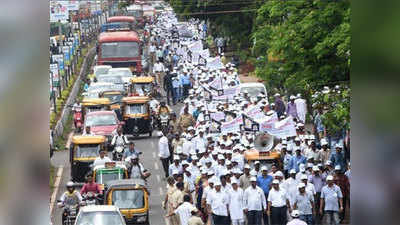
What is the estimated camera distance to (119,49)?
1844 inches

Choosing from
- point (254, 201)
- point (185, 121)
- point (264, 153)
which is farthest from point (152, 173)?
point (254, 201)

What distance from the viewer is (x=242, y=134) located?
21578 millimetres

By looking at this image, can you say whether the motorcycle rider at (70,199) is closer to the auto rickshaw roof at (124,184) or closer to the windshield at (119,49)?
the auto rickshaw roof at (124,184)

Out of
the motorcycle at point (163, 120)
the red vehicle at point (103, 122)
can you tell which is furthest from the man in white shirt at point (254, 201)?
the red vehicle at point (103, 122)

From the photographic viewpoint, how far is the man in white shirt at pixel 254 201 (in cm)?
1694

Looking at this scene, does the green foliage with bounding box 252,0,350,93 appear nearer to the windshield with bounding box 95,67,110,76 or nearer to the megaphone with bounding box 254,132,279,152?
the megaphone with bounding box 254,132,279,152

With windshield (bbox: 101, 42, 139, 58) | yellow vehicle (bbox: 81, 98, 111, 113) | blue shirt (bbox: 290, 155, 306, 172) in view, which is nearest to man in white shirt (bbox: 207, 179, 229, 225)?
blue shirt (bbox: 290, 155, 306, 172)

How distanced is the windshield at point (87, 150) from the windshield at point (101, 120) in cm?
392

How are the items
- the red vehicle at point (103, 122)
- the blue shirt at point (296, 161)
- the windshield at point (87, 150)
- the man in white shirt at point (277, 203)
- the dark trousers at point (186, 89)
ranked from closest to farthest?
the man in white shirt at point (277, 203), the blue shirt at point (296, 161), the windshield at point (87, 150), the red vehicle at point (103, 122), the dark trousers at point (186, 89)

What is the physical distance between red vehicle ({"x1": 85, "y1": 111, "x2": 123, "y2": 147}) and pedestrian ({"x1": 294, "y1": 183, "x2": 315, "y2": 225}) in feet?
41.7

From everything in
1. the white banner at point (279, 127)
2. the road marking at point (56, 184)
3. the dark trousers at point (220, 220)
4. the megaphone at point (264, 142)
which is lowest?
the road marking at point (56, 184)

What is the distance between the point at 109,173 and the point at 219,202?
205 inches

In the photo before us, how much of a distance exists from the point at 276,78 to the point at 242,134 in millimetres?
8398
